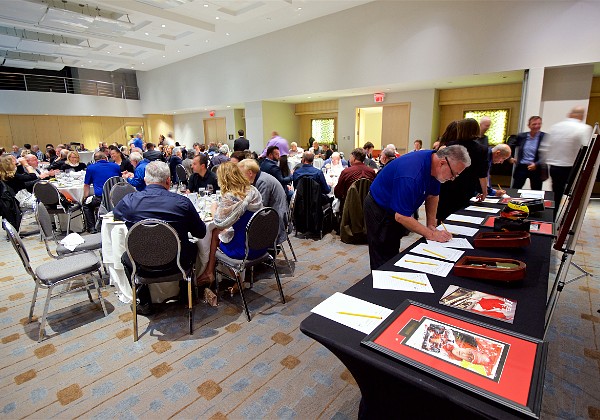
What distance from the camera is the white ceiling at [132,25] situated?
8141 millimetres

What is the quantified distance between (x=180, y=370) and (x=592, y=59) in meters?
8.11

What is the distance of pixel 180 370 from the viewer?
85.7 inches

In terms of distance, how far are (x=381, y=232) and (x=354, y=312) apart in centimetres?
120

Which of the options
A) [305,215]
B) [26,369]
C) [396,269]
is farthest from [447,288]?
[305,215]

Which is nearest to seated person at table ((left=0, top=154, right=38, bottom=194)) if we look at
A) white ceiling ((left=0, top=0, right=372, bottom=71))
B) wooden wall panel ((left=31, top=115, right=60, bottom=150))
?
white ceiling ((left=0, top=0, right=372, bottom=71))

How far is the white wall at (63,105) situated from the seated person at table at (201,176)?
47.4 feet

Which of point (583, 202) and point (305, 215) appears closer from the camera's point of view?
point (583, 202)

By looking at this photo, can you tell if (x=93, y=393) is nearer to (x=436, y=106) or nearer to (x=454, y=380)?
(x=454, y=380)

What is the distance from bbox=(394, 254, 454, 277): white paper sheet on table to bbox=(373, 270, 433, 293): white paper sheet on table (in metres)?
0.07

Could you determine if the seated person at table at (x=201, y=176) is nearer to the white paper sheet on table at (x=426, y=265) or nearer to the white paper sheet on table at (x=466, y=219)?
the white paper sheet on table at (x=466, y=219)

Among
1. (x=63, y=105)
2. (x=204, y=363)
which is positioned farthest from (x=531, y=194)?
(x=63, y=105)

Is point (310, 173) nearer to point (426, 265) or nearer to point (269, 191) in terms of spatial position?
point (269, 191)

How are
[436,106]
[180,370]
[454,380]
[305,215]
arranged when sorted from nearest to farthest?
[454,380], [180,370], [305,215], [436,106]

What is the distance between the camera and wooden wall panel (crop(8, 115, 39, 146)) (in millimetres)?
14138
